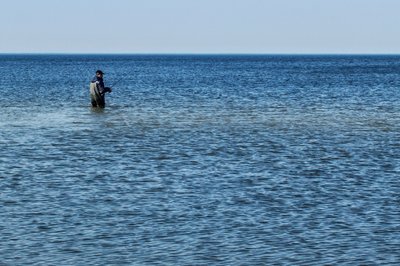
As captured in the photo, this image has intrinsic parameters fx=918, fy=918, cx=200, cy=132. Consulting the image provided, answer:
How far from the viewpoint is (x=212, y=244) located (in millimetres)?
17188

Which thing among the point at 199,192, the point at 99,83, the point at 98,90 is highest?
the point at 99,83

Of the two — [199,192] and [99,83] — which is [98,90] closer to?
[99,83]

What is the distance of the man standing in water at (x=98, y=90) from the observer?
167ft

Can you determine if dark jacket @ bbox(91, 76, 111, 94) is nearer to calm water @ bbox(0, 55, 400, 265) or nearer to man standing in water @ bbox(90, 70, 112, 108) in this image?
man standing in water @ bbox(90, 70, 112, 108)

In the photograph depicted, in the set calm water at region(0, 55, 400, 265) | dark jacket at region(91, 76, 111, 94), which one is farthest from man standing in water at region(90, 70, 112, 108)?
calm water at region(0, 55, 400, 265)

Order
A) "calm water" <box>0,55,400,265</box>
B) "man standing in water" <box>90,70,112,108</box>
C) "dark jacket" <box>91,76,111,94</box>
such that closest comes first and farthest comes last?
"calm water" <box>0,55,400,265</box>
"dark jacket" <box>91,76,111,94</box>
"man standing in water" <box>90,70,112,108</box>

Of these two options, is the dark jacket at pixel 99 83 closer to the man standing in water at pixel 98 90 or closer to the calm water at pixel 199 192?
the man standing in water at pixel 98 90

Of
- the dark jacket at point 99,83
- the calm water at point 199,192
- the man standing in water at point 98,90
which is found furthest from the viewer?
the man standing in water at point 98,90

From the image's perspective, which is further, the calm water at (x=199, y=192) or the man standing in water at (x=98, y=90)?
the man standing in water at (x=98, y=90)

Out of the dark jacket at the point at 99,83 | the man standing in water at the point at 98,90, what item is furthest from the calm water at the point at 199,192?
the man standing in water at the point at 98,90

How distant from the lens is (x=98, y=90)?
174ft

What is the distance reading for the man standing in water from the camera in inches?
2003

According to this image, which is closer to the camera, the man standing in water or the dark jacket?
the dark jacket

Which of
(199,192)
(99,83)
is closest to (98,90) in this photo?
(99,83)
